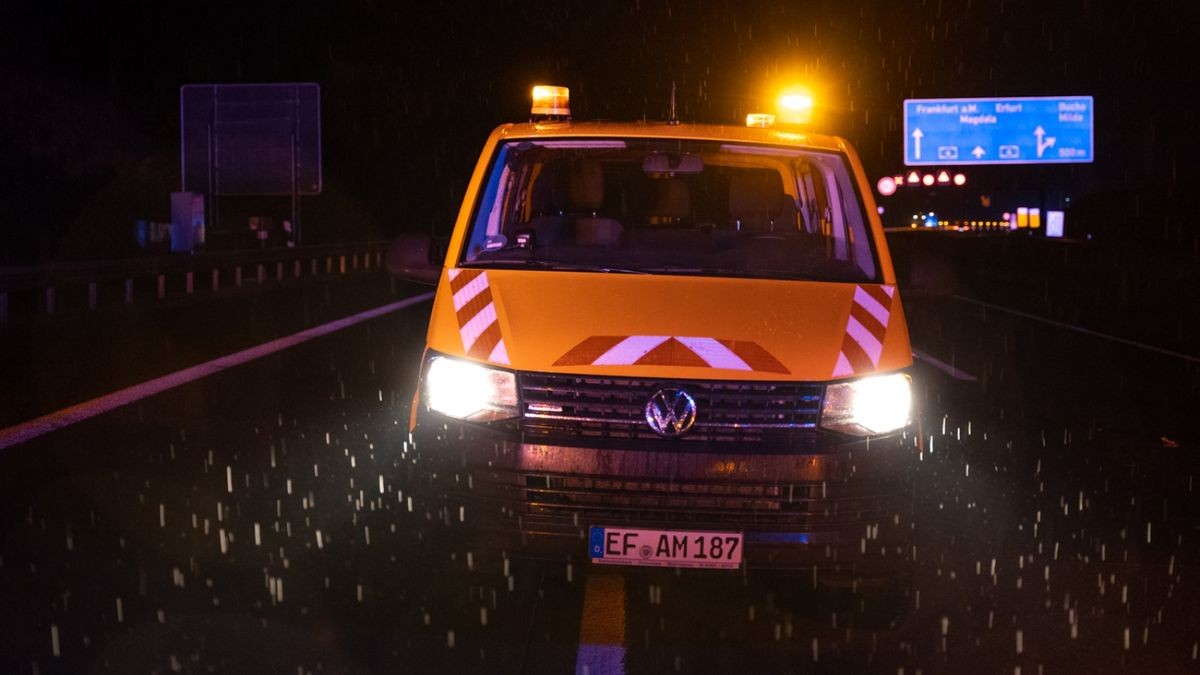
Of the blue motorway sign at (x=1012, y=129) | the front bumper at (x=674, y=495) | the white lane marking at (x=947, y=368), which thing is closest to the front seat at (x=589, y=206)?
the front bumper at (x=674, y=495)

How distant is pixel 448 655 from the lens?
4.89 m

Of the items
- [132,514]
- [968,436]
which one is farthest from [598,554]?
[968,436]

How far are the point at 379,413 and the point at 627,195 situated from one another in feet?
8.61

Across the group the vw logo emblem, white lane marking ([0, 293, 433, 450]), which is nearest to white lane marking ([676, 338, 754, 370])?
the vw logo emblem

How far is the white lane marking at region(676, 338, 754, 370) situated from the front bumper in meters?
0.27

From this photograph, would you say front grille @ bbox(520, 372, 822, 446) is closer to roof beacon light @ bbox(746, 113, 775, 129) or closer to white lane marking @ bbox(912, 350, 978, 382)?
roof beacon light @ bbox(746, 113, 775, 129)

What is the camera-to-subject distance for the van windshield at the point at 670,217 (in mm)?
6160

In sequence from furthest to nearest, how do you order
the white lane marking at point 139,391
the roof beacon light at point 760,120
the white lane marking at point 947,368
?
the white lane marking at point 947,368 → the white lane marking at point 139,391 → the roof beacon light at point 760,120

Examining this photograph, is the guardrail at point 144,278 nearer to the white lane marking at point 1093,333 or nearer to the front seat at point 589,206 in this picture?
the white lane marking at point 1093,333

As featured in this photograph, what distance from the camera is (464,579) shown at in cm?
580

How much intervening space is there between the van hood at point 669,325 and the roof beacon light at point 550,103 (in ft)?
4.93

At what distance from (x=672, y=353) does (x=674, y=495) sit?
497 mm

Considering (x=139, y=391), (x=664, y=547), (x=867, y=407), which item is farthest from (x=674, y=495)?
(x=139, y=391)

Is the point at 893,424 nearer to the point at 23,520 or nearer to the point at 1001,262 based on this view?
the point at 23,520
